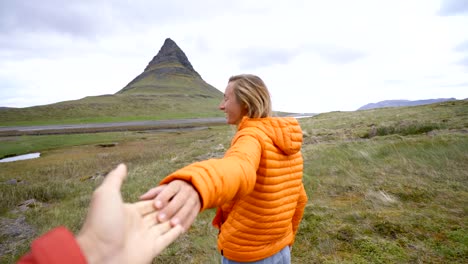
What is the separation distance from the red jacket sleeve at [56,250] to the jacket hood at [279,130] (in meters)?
1.34

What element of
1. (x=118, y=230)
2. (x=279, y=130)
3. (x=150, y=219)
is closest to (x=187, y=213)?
(x=150, y=219)

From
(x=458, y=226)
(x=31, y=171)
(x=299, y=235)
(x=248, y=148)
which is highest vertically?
(x=248, y=148)

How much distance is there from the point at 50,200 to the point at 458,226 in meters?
11.9

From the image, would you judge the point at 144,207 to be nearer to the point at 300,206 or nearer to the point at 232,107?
the point at 232,107

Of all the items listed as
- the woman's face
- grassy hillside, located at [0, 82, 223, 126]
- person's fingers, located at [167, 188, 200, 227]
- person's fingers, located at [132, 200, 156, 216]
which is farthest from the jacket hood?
grassy hillside, located at [0, 82, 223, 126]

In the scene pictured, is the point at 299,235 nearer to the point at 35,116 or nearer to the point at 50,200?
the point at 50,200

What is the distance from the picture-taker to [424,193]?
547cm

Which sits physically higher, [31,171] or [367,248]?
[367,248]

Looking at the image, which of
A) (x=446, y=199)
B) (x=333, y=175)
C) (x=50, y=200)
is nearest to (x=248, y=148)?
(x=446, y=199)

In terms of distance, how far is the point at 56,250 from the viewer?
0.79m

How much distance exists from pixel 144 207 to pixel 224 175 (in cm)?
41

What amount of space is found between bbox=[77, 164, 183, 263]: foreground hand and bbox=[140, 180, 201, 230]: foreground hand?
30 mm

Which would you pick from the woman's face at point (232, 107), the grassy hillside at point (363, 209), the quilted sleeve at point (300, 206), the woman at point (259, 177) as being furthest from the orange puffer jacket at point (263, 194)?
the grassy hillside at point (363, 209)

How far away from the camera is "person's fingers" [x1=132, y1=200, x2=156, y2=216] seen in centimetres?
105
